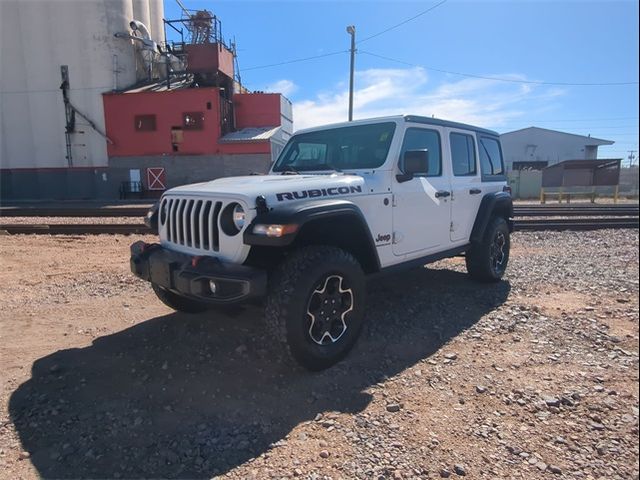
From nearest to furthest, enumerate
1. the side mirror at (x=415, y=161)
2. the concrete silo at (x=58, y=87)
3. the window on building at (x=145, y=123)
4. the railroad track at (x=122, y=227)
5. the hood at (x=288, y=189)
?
the hood at (x=288, y=189), the side mirror at (x=415, y=161), the railroad track at (x=122, y=227), the concrete silo at (x=58, y=87), the window on building at (x=145, y=123)

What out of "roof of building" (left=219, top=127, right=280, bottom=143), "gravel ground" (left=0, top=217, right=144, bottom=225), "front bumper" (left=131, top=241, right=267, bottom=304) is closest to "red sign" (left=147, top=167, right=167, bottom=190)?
"roof of building" (left=219, top=127, right=280, bottom=143)

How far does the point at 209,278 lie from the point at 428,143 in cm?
286

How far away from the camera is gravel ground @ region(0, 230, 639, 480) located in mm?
2287

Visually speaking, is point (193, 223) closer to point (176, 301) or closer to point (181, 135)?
point (176, 301)

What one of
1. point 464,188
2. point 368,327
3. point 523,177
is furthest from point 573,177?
point 368,327

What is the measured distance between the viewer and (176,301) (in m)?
4.06

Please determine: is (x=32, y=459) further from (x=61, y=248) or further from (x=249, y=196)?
(x=61, y=248)

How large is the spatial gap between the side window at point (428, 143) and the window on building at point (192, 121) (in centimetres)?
2297

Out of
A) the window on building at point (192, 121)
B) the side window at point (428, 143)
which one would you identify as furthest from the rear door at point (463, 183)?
the window on building at point (192, 121)

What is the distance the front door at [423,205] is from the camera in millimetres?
3969

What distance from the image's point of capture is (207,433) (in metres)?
2.53

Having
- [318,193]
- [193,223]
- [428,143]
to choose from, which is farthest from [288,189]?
[428,143]

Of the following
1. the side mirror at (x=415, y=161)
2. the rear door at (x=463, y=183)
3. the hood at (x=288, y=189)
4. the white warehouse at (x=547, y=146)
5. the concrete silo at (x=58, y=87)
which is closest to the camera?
the hood at (x=288, y=189)

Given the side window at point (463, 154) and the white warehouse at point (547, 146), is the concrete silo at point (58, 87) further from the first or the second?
the white warehouse at point (547, 146)
